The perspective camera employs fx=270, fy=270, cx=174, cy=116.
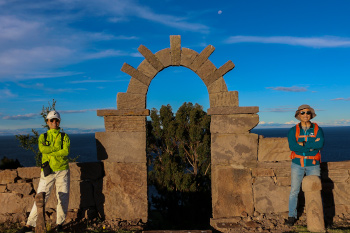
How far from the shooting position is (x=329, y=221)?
5266 mm

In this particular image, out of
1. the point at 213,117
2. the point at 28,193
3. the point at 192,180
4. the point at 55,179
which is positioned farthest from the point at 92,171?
the point at 192,180

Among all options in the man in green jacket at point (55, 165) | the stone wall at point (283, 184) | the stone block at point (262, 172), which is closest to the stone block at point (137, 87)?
the man in green jacket at point (55, 165)

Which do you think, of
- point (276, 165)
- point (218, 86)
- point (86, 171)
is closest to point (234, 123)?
point (218, 86)

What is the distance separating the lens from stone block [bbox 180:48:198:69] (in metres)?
5.56

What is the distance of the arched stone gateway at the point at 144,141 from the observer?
18.0 feet

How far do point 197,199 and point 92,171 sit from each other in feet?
25.0

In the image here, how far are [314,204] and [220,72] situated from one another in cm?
294

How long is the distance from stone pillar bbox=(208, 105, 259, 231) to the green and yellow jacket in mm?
2836

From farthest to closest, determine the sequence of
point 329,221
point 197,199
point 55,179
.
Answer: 1. point 197,199
2. point 329,221
3. point 55,179

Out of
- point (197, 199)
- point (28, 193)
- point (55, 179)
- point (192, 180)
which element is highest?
point (55, 179)

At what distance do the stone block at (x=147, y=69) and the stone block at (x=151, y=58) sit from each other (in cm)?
6

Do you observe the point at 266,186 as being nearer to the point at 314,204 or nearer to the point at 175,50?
the point at 314,204

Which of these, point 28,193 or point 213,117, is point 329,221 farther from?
point 28,193

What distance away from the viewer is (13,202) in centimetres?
540
